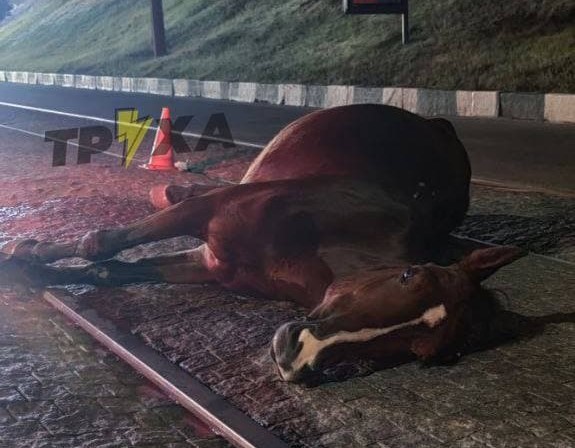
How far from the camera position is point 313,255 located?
14.0ft

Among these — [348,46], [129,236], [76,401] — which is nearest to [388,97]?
[348,46]

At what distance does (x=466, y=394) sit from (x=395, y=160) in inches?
55.8

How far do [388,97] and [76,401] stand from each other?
1368cm

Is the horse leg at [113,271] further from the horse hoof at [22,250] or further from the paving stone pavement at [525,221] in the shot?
the paving stone pavement at [525,221]

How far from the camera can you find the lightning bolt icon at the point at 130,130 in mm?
12727

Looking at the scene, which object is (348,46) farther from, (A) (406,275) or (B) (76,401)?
(A) (406,275)

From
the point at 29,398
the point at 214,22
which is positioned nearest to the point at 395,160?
the point at 29,398

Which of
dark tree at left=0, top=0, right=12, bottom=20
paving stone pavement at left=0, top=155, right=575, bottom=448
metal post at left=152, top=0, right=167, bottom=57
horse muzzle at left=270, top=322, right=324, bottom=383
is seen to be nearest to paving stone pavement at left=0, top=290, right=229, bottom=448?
paving stone pavement at left=0, top=155, right=575, bottom=448

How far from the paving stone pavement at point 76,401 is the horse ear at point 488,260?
114 centimetres

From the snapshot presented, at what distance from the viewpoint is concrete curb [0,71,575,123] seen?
571 inches

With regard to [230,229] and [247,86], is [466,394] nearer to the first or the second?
[230,229]

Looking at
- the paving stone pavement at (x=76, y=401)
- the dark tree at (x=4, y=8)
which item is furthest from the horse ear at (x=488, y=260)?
the dark tree at (x=4, y=8)

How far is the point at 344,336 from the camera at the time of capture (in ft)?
11.3

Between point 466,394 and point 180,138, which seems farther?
point 180,138
